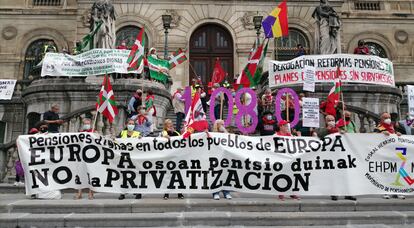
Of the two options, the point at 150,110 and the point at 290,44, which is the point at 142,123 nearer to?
the point at 150,110

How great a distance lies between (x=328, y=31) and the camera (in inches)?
645

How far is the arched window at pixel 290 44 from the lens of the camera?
24.1 metres

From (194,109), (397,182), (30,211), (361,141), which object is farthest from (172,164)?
(397,182)

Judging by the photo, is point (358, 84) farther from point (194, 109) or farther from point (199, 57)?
point (199, 57)

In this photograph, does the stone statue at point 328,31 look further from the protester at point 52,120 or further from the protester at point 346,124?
the protester at point 52,120

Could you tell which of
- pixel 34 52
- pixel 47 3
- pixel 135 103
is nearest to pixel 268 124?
pixel 135 103

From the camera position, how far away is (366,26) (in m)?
27.8

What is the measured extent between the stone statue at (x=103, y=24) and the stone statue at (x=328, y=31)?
9377 mm

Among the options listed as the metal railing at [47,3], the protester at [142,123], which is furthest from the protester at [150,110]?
the metal railing at [47,3]

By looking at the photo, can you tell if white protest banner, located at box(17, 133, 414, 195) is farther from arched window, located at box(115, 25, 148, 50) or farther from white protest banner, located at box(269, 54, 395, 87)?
arched window, located at box(115, 25, 148, 50)

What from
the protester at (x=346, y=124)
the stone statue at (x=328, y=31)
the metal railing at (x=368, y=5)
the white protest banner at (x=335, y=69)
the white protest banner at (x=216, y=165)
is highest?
the metal railing at (x=368, y=5)

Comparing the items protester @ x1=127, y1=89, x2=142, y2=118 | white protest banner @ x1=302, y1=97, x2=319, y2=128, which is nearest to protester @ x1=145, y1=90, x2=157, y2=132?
protester @ x1=127, y1=89, x2=142, y2=118

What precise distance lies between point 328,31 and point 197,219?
42.2 feet

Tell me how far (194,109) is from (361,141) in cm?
378
